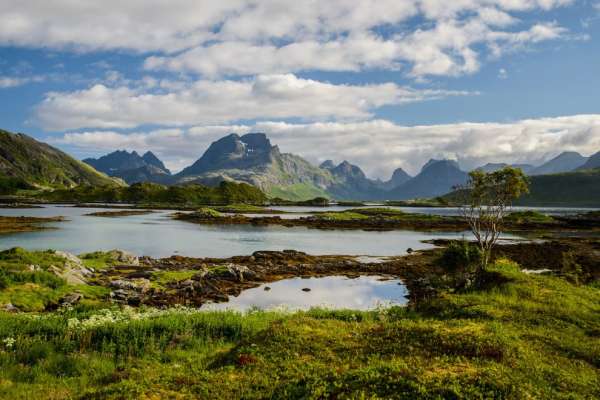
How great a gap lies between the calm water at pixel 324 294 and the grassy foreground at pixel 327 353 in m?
16.2

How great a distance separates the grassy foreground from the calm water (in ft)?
53.2

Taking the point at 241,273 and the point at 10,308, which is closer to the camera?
the point at 10,308

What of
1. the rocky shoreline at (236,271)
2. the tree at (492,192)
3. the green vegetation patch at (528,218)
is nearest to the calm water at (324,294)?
the rocky shoreline at (236,271)

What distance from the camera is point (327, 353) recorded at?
15133 mm

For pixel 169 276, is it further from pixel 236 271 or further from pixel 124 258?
pixel 124 258

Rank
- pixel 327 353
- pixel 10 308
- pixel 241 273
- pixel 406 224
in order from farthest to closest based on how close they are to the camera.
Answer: pixel 406 224 → pixel 241 273 → pixel 10 308 → pixel 327 353

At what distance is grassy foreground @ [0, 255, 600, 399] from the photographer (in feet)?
38.4

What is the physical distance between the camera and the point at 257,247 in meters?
87.8

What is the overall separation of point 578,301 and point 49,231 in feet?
375

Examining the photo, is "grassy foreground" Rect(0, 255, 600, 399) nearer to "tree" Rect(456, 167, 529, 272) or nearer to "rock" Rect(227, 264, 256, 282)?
"tree" Rect(456, 167, 529, 272)

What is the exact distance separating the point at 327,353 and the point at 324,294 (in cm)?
3170

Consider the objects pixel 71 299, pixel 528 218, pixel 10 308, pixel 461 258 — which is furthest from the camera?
pixel 528 218

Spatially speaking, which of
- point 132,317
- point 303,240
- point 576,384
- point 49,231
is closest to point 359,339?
point 576,384

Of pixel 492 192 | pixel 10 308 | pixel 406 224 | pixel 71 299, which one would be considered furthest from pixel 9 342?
pixel 406 224
